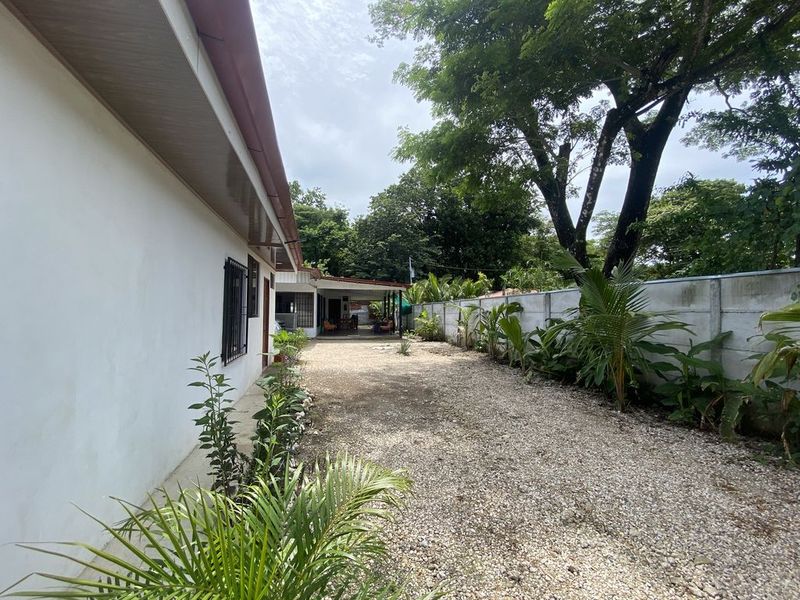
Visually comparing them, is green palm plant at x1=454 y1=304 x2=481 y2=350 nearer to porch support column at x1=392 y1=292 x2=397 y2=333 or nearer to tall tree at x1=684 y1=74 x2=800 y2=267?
tall tree at x1=684 y1=74 x2=800 y2=267

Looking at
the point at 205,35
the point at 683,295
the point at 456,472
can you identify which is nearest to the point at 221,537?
the point at 205,35

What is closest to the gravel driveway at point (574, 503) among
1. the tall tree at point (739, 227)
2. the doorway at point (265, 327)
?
the tall tree at point (739, 227)

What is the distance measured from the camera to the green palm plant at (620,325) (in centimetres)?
473

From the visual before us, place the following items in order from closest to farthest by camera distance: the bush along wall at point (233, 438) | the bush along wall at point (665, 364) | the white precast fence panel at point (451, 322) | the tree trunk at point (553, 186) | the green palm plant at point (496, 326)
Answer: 1. the bush along wall at point (233, 438)
2. the bush along wall at point (665, 364)
3. the green palm plant at point (496, 326)
4. the tree trunk at point (553, 186)
5. the white precast fence panel at point (451, 322)

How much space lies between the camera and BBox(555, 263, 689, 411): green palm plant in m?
4.73

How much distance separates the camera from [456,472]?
3.19m

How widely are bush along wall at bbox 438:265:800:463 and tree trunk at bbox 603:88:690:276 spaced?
290cm

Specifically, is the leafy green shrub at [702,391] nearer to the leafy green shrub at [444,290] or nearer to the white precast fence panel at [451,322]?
the white precast fence panel at [451,322]

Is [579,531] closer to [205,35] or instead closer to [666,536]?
[666,536]

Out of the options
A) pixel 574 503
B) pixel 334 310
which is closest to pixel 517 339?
pixel 574 503

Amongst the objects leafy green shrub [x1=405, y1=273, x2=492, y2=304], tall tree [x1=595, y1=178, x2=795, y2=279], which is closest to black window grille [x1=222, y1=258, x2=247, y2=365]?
tall tree [x1=595, y1=178, x2=795, y2=279]

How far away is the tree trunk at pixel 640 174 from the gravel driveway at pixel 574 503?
15.4 feet

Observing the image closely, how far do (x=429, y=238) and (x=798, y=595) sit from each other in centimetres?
2454

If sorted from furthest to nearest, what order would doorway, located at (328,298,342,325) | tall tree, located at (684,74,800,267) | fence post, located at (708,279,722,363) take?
doorway, located at (328,298,342,325) → fence post, located at (708,279,722,363) → tall tree, located at (684,74,800,267)
